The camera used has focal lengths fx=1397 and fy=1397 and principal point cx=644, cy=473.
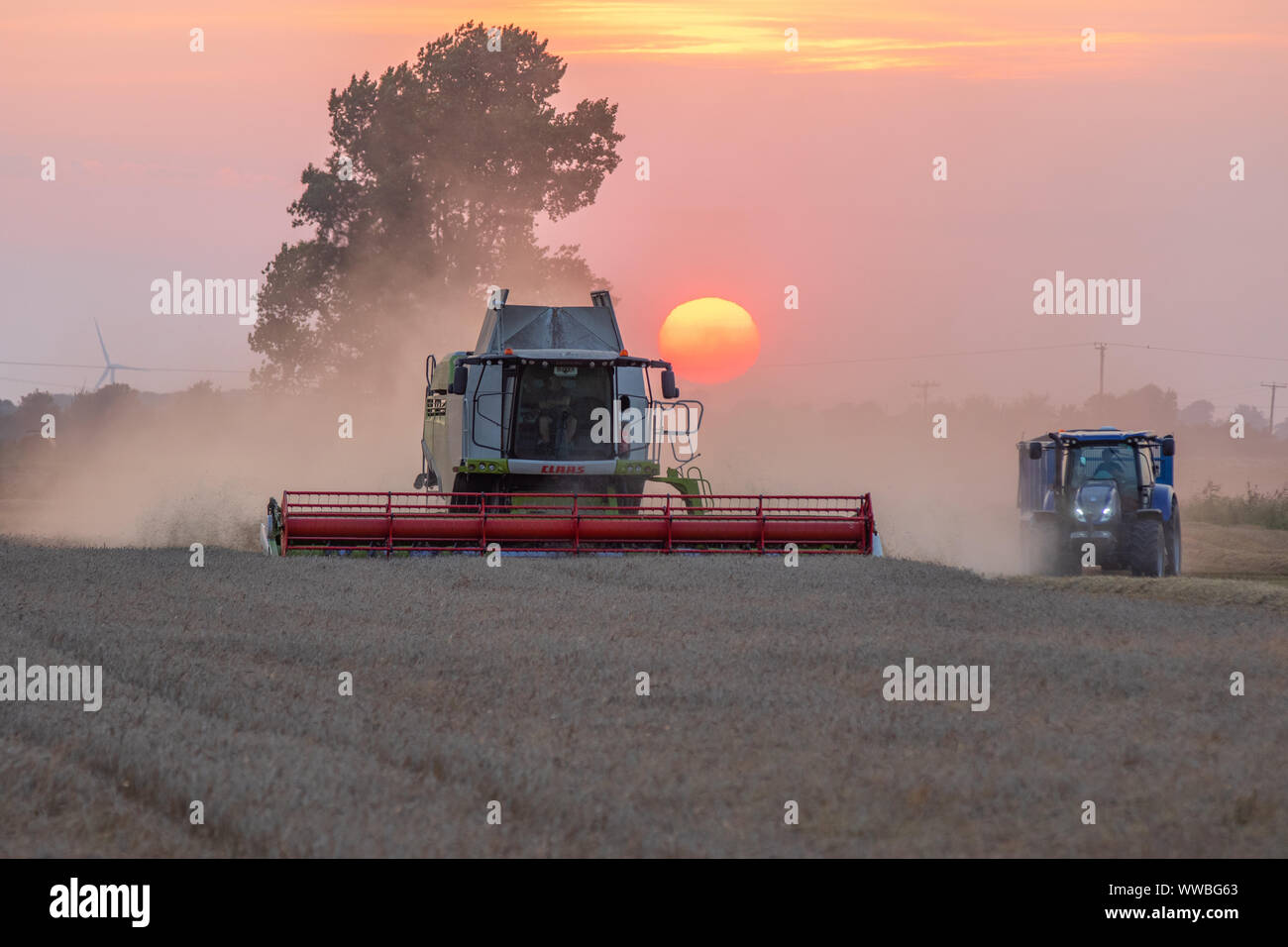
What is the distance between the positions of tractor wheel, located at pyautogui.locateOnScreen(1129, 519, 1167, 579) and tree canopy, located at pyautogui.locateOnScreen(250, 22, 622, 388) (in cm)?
2375

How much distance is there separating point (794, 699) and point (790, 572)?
625 centimetres

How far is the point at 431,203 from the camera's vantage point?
39.8 m

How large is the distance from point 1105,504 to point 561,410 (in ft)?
24.9

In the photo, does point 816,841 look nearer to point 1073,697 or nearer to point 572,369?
point 1073,697

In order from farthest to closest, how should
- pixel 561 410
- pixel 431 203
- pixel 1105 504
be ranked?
pixel 431 203
pixel 1105 504
pixel 561 410

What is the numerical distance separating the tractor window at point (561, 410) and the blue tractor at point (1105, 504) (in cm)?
590

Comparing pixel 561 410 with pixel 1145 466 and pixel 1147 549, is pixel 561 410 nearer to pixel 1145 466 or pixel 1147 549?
pixel 1147 549

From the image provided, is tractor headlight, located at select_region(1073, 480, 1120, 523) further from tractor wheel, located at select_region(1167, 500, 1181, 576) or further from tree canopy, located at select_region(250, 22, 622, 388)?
tree canopy, located at select_region(250, 22, 622, 388)

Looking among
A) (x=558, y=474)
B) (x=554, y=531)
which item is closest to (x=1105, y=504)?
(x=558, y=474)

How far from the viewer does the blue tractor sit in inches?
749

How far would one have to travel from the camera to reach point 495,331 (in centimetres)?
1972

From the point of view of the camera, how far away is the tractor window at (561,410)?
19.0m

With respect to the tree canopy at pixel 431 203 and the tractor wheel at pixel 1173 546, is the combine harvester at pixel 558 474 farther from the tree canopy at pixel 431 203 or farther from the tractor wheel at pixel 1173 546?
the tree canopy at pixel 431 203
